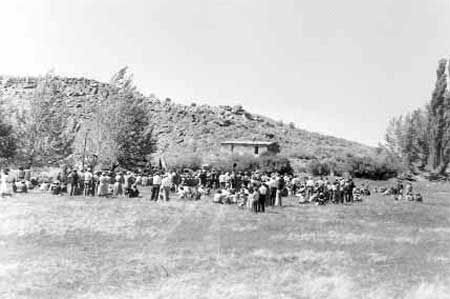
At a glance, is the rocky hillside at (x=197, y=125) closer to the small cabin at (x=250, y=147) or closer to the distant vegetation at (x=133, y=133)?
the distant vegetation at (x=133, y=133)

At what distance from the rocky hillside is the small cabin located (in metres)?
3.04

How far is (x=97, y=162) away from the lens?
46219 mm

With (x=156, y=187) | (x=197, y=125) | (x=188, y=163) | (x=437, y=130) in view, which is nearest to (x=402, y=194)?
(x=437, y=130)

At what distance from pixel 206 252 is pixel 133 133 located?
34869 mm

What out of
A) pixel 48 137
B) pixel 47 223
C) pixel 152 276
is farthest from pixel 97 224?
pixel 48 137

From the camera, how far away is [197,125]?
299 feet

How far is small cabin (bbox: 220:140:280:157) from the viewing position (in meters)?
66.6

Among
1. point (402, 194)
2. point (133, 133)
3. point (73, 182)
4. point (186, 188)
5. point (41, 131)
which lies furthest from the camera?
point (133, 133)

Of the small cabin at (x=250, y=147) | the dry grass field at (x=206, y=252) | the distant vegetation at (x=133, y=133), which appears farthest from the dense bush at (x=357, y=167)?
the dry grass field at (x=206, y=252)

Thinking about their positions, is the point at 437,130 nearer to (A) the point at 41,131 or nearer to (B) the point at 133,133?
(B) the point at 133,133

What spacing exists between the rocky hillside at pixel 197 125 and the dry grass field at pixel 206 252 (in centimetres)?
4719

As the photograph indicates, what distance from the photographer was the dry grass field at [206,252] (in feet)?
43.6

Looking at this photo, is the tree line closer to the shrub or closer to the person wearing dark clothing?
the shrub

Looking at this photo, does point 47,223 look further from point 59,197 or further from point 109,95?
point 109,95
